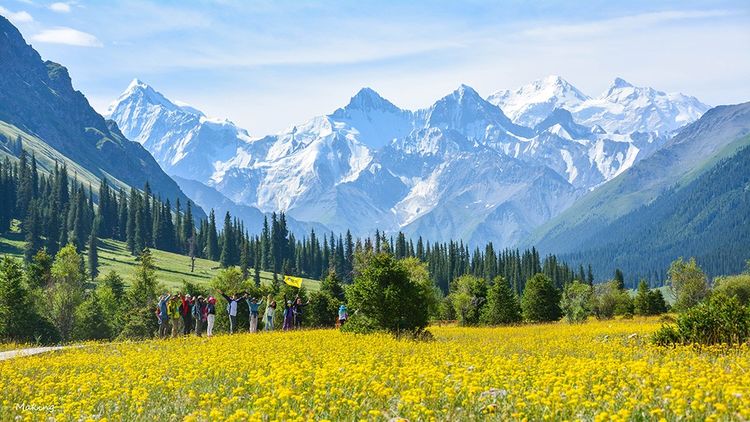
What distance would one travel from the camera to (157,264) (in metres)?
153

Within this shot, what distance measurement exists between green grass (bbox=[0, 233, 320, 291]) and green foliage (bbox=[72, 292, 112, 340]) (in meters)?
42.3

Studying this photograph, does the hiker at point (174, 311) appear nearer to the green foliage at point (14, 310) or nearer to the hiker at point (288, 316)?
the hiker at point (288, 316)

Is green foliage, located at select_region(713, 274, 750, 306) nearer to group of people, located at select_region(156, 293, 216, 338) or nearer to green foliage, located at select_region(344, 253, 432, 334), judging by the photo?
green foliage, located at select_region(344, 253, 432, 334)

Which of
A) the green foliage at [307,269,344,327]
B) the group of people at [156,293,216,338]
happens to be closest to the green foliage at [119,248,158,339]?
the green foliage at [307,269,344,327]

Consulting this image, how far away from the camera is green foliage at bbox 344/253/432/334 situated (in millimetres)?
30047

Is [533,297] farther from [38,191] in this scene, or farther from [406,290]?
[38,191]

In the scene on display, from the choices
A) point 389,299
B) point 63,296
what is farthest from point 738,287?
point 63,296

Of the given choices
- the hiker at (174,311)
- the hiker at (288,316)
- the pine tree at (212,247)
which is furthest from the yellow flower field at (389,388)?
the pine tree at (212,247)

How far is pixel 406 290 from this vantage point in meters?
30.7

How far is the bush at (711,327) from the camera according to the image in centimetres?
2136

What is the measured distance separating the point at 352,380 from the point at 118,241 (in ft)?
599

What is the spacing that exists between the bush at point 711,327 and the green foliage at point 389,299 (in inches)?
440

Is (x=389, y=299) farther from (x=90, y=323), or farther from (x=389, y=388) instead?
(x=90, y=323)

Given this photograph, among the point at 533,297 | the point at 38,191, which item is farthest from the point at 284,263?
the point at 533,297
